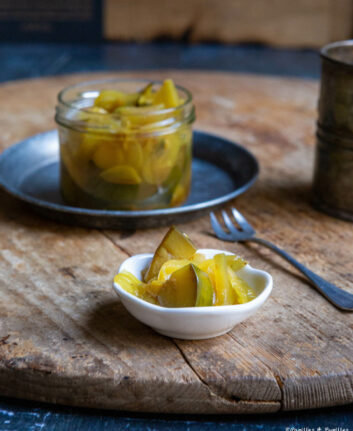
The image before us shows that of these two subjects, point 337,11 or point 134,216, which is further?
point 337,11

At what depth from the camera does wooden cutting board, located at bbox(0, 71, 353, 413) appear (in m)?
0.72

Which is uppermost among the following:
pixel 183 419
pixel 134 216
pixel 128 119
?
pixel 128 119

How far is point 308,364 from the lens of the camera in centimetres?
75

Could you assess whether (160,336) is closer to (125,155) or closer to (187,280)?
(187,280)

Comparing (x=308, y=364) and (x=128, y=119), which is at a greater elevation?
(x=128, y=119)

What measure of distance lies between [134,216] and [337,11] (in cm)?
239

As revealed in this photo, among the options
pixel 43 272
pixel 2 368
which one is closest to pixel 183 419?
pixel 2 368

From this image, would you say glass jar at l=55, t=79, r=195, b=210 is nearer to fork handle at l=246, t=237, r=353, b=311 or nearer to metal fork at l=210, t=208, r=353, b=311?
metal fork at l=210, t=208, r=353, b=311

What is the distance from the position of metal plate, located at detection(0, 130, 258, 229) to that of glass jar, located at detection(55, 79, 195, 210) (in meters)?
0.04

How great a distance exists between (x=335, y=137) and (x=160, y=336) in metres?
0.50

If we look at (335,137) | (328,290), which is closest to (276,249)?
(328,290)

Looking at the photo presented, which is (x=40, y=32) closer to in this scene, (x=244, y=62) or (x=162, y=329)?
(x=244, y=62)

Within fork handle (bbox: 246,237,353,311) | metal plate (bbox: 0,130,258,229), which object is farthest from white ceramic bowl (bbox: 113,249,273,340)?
metal plate (bbox: 0,130,258,229)

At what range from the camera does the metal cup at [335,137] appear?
3.49 feet
